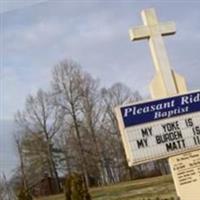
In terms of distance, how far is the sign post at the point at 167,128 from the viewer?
1114cm

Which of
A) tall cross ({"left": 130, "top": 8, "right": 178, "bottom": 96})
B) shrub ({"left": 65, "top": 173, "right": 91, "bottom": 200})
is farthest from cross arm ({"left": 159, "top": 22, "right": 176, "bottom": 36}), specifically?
shrub ({"left": 65, "top": 173, "right": 91, "bottom": 200})

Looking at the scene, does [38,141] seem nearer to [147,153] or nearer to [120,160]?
[120,160]

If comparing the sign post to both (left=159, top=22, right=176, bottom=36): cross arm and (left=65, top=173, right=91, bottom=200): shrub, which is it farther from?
(left=65, top=173, right=91, bottom=200): shrub

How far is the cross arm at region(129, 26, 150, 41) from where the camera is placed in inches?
470

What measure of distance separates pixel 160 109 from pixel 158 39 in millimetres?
1740

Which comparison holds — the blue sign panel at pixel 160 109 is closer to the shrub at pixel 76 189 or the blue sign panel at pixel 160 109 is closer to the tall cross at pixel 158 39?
the tall cross at pixel 158 39

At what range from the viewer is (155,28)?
40.2 ft

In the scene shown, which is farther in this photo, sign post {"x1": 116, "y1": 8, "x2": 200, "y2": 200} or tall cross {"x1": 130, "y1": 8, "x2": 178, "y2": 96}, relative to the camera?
tall cross {"x1": 130, "y1": 8, "x2": 178, "y2": 96}

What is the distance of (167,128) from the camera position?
1145 cm

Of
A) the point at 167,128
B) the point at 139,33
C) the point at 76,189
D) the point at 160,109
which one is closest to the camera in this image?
the point at 160,109

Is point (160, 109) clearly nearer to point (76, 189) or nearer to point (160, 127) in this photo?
point (160, 127)

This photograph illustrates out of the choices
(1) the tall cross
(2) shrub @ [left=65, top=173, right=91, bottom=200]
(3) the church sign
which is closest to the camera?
(3) the church sign

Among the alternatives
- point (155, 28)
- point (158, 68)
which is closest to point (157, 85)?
point (158, 68)

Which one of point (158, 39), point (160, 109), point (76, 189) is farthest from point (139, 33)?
point (76, 189)
